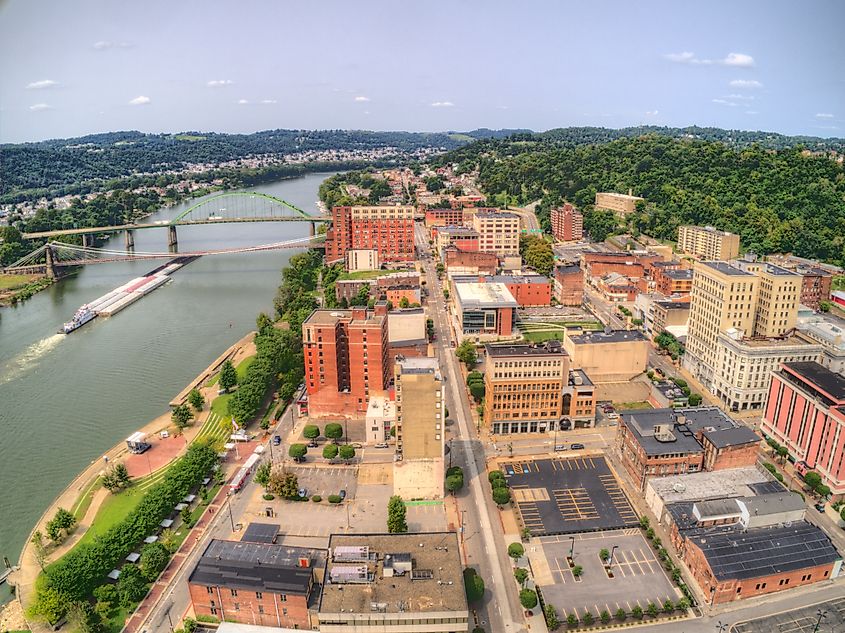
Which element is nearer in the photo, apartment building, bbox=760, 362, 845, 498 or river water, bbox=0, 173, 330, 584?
apartment building, bbox=760, 362, 845, 498

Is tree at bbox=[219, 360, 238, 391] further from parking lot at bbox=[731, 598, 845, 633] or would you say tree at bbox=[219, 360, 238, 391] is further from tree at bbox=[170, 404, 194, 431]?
parking lot at bbox=[731, 598, 845, 633]

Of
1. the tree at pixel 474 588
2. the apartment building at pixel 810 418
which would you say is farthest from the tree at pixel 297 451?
the apartment building at pixel 810 418

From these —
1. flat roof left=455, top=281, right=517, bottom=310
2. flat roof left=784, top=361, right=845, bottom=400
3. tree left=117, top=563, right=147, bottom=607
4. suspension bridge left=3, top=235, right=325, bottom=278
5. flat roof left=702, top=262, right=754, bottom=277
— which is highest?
flat roof left=702, top=262, right=754, bottom=277

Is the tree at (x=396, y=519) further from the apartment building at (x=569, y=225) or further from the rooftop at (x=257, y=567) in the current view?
the apartment building at (x=569, y=225)

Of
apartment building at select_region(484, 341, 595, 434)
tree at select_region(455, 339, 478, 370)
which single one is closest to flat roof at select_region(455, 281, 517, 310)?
tree at select_region(455, 339, 478, 370)

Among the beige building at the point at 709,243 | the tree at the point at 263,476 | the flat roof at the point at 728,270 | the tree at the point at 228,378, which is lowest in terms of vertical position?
the tree at the point at 263,476

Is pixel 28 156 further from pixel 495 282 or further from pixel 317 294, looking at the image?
pixel 495 282

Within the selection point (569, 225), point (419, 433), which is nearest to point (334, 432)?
point (419, 433)

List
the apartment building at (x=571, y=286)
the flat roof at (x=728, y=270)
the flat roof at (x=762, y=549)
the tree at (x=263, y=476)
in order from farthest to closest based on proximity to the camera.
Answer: the apartment building at (x=571, y=286) < the flat roof at (x=728, y=270) < the tree at (x=263, y=476) < the flat roof at (x=762, y=549)
